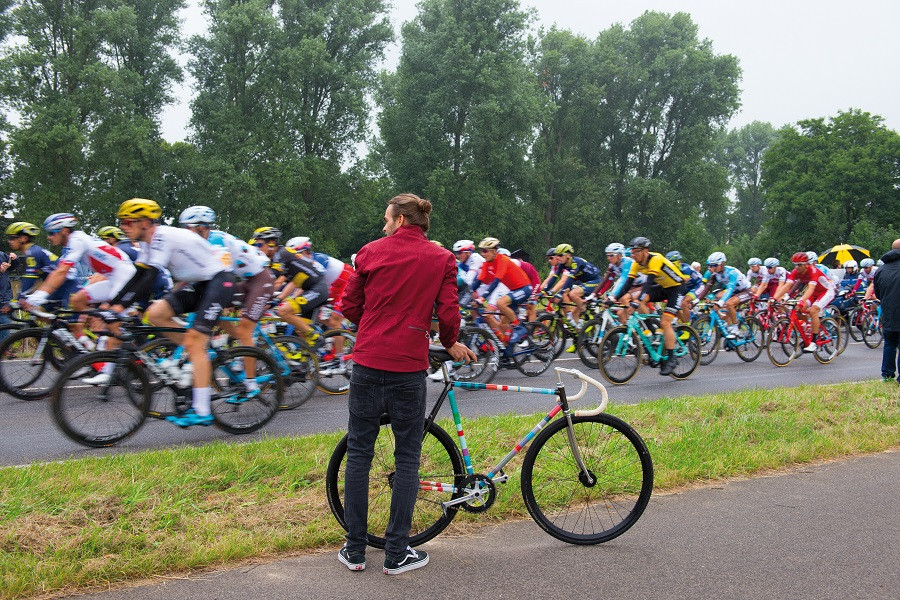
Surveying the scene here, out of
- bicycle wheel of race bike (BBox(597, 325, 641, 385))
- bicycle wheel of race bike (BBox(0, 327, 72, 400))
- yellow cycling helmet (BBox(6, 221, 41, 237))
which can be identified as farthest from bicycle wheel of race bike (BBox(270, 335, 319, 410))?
bicycle wheel of race bike (BBox(597, 325, 641, 385))

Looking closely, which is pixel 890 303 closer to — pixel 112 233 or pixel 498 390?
pixel 498 390

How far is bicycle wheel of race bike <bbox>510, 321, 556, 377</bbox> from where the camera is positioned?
12414 mm

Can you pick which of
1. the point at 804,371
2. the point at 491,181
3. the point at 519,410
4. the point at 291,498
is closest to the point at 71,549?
the point at 291,498

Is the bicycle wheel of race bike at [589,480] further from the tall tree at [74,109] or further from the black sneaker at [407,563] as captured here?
the tall tree at [74,109]

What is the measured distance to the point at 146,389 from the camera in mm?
6949

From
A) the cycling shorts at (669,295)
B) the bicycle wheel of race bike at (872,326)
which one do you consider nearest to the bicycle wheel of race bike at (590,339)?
the cycling shorts at (669,295)

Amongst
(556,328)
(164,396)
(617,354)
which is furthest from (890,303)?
(164,396)

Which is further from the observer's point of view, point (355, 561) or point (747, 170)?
point (747, 170)

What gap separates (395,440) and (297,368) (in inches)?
204

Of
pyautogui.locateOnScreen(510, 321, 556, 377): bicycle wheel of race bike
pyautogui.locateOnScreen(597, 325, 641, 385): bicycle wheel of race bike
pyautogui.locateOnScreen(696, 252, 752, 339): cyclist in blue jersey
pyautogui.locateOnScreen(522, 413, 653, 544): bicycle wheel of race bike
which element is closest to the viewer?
pyautogui.locateOnScreen(522, 413, 653, 544): bicycle wheel of race bike

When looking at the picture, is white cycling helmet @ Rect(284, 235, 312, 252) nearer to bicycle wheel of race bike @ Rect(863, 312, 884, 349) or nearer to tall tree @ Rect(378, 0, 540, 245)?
bicycle wheel of race bike @ Rect(863, 312, 884, 349)

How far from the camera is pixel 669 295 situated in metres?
12.7

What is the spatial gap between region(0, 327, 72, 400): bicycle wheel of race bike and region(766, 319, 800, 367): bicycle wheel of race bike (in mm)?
12437

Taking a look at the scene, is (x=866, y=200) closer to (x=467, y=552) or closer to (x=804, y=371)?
(x=804, y=371)
